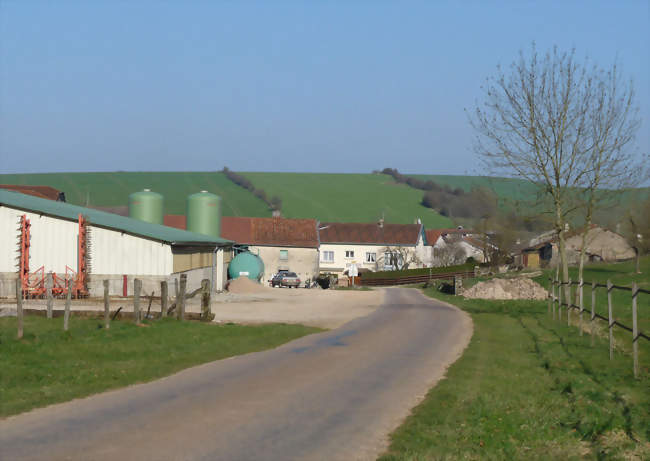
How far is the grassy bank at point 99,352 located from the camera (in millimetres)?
12750

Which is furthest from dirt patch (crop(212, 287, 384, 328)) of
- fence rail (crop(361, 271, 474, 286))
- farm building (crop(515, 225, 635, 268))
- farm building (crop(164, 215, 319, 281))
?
farm building (crop(515, 225, 635, 268))

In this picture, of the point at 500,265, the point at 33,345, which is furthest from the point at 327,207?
the point at 33,345

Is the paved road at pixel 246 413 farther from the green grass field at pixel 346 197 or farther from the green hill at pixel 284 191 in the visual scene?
the green grass field at pixel 346 197

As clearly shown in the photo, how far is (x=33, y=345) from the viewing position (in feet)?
56.1

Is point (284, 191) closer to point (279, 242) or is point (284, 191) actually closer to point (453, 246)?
point (453, 246)

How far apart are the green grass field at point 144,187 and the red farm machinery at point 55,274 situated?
3084 inches

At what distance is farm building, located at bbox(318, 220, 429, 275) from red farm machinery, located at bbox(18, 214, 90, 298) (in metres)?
68.3

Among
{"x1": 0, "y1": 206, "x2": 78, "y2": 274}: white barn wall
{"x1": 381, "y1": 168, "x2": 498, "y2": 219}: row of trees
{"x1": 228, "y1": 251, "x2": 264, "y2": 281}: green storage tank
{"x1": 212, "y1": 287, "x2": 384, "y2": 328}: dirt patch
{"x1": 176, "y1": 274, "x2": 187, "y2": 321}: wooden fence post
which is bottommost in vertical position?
{"x1": 212, "y1": 287, "x2": 384, "y2": 328}: dirt patch

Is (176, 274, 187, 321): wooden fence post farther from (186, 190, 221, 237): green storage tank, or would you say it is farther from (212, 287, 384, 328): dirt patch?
(186, 190, 221, 237): green storage tank

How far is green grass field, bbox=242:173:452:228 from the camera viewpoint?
134125mm

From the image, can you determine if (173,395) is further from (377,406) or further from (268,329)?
(268,329)

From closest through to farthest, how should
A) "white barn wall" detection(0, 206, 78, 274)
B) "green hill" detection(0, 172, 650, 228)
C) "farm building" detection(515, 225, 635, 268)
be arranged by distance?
"white barn wall" detection(0, 206, 78, 274) → "farm building" detection(515, 225, 635, 268) → "green hill" detection(0, 172, 650, 228)

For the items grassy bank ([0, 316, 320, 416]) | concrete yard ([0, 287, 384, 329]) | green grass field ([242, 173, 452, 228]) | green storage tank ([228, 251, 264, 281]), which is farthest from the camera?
green grass field ([242, 173, 452, 228])

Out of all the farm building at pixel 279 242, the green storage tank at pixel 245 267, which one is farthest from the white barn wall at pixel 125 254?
the farm building at pixel 279 242
